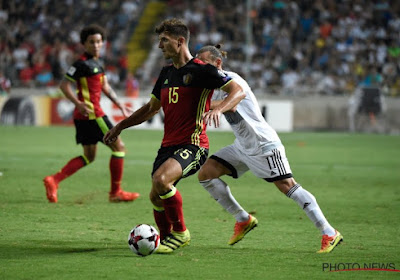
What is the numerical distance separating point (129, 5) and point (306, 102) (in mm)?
10912

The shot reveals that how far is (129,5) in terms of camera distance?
110 feet

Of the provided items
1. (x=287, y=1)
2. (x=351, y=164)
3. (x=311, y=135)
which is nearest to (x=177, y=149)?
(x=351, y=164)

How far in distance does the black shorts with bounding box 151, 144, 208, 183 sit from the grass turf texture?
74 cm

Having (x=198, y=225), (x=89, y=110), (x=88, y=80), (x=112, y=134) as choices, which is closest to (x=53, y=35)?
(x=88, y=80)

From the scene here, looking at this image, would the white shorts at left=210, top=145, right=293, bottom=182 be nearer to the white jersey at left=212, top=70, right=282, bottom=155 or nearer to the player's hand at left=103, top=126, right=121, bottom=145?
the white jersey at left=212, top=70, right=282, bottom=155

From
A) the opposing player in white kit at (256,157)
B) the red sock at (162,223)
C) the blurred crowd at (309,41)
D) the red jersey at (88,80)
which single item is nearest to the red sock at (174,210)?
the red sock at (162,223)

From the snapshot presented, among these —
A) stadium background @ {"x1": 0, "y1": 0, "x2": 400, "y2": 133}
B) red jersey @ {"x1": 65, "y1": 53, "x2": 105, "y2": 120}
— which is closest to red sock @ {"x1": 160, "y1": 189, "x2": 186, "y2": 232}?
red jersey @ {"x1": 65, "y1": 53, "x2": 105, "y2": 120}

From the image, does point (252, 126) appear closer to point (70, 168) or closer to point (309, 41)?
point (70, 168)

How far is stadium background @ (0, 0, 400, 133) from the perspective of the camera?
26.4m

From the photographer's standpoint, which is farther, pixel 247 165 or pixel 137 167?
pixel 137 167

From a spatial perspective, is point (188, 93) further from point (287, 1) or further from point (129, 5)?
point (129, 5)

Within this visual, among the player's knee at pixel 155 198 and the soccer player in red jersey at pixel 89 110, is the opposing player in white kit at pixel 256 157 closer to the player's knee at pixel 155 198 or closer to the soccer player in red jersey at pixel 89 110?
the player's knee at pixel 155 198

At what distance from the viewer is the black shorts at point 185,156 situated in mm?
6484

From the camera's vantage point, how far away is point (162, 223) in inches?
270
